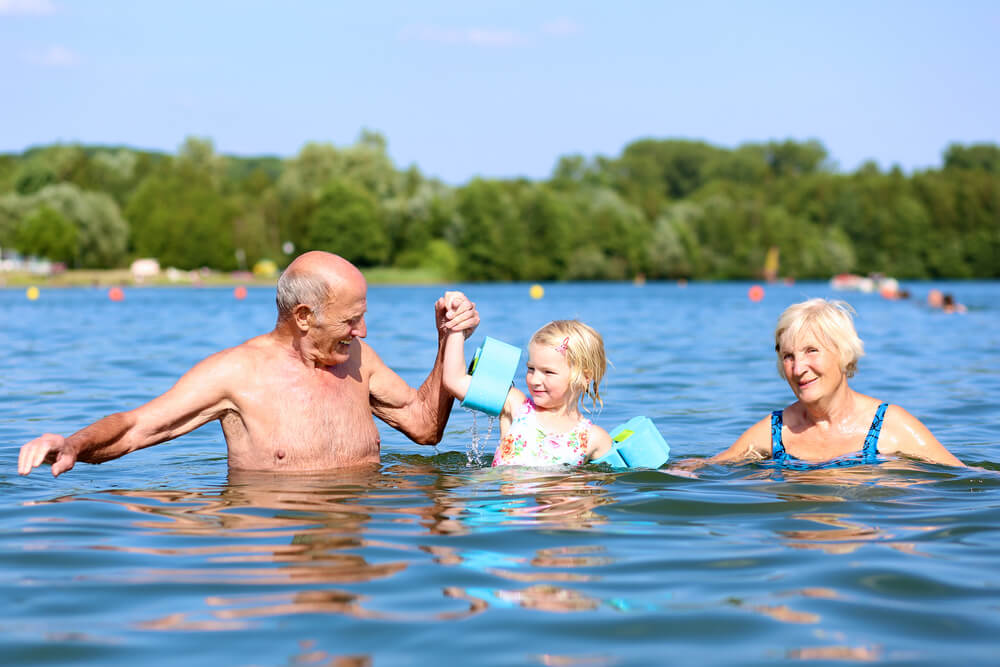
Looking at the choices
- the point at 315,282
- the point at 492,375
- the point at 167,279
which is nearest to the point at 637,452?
the point at 492,375

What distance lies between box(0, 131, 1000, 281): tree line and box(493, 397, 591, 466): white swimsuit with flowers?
76.4 m

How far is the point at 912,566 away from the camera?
13.5ft

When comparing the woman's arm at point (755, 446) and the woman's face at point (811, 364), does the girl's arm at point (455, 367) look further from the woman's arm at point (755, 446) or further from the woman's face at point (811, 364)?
the woman's face at point (811, 364)

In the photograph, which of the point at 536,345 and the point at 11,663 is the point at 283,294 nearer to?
the point at 536,345

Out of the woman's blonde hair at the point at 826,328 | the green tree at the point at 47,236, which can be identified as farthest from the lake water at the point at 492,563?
the green tree at the point at 47,236

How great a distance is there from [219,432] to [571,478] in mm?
4243

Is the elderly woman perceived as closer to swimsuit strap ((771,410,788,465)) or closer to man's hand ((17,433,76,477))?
swimsuit strap ((771,410,788,465))

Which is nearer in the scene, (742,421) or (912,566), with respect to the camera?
(912,566)

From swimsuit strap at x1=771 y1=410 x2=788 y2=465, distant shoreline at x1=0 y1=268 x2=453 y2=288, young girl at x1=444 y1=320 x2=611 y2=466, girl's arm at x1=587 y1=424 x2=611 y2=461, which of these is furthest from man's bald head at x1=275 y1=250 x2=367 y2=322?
distant shoreline at x1=0 y1=268 x2=453 y2=288

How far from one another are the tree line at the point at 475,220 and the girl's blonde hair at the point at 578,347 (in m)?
76.7

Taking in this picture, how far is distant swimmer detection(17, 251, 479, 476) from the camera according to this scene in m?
5.46

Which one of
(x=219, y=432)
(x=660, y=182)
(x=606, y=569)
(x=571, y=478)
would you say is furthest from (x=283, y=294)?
(x=660, y=182)

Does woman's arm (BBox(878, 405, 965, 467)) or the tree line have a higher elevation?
the tree line

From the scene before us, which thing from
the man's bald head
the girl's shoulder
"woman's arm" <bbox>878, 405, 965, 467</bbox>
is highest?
the man's bald head
